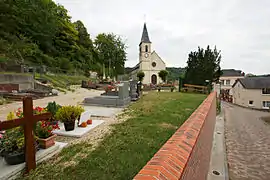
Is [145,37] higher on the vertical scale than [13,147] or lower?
higher

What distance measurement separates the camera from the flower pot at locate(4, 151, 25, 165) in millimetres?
2219

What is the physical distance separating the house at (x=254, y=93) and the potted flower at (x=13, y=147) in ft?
128

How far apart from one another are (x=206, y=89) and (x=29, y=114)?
19.3 meters

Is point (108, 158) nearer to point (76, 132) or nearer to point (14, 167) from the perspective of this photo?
point (14, 167)

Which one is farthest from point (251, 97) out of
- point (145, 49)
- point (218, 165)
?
point (218, 165)

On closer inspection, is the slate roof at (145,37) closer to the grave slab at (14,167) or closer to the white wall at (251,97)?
the white wall at (251,97)

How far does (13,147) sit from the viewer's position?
239cm

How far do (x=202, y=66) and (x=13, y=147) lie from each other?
2121 centimetres

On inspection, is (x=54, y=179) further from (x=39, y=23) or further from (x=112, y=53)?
(x=112, y=53)

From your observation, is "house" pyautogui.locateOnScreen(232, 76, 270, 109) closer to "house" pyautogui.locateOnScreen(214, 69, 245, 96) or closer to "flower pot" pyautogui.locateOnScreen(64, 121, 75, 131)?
"house" pyautogui.locateOnScreen(214, 69, 245, 96)

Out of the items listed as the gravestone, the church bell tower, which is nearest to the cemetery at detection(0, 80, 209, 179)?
the gravestone

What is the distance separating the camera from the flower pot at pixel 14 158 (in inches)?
87.4

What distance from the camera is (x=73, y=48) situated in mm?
33000

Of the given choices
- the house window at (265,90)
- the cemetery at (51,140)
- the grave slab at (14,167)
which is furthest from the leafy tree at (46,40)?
the house window at (265,90)
